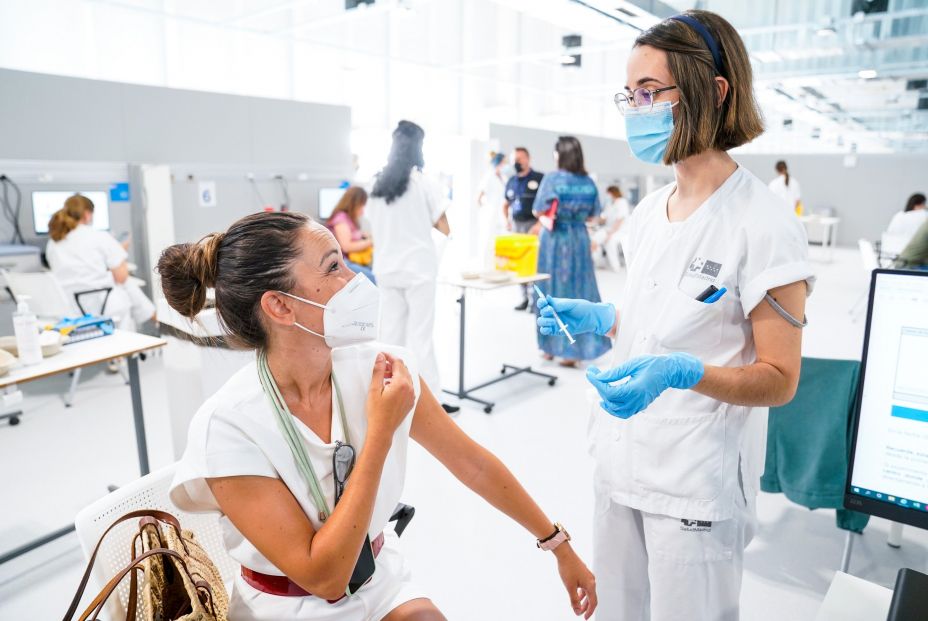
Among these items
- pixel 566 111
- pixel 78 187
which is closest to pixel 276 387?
pixel 78 187

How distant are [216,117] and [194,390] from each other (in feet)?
11.6

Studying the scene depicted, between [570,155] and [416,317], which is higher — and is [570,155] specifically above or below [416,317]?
above

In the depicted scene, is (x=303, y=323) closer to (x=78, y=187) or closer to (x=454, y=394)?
(x=454, y=394)

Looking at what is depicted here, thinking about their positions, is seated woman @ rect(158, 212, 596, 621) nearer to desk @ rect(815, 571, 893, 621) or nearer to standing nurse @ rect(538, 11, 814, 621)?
standing nurse @ rect(538, 11, 814, 621)

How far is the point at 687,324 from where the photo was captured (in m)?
1.10

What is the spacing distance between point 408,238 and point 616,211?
618cm

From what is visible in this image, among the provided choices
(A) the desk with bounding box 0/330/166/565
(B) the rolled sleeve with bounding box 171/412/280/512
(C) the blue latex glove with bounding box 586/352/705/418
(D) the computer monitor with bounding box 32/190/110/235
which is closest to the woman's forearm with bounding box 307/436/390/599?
(B) the rolled sleeve with bounding box 171/412/280/512

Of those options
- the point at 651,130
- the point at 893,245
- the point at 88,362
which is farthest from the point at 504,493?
the point at 893,245

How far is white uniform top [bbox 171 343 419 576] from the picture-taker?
100cm

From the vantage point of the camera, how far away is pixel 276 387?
110cm

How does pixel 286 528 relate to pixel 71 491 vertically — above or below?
above

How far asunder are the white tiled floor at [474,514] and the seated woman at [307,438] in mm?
978

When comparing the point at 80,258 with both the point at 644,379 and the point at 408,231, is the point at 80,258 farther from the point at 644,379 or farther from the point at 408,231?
the point at 644,379

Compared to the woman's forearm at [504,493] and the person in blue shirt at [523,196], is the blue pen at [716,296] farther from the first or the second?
the person in blue shirt at [523,196]
